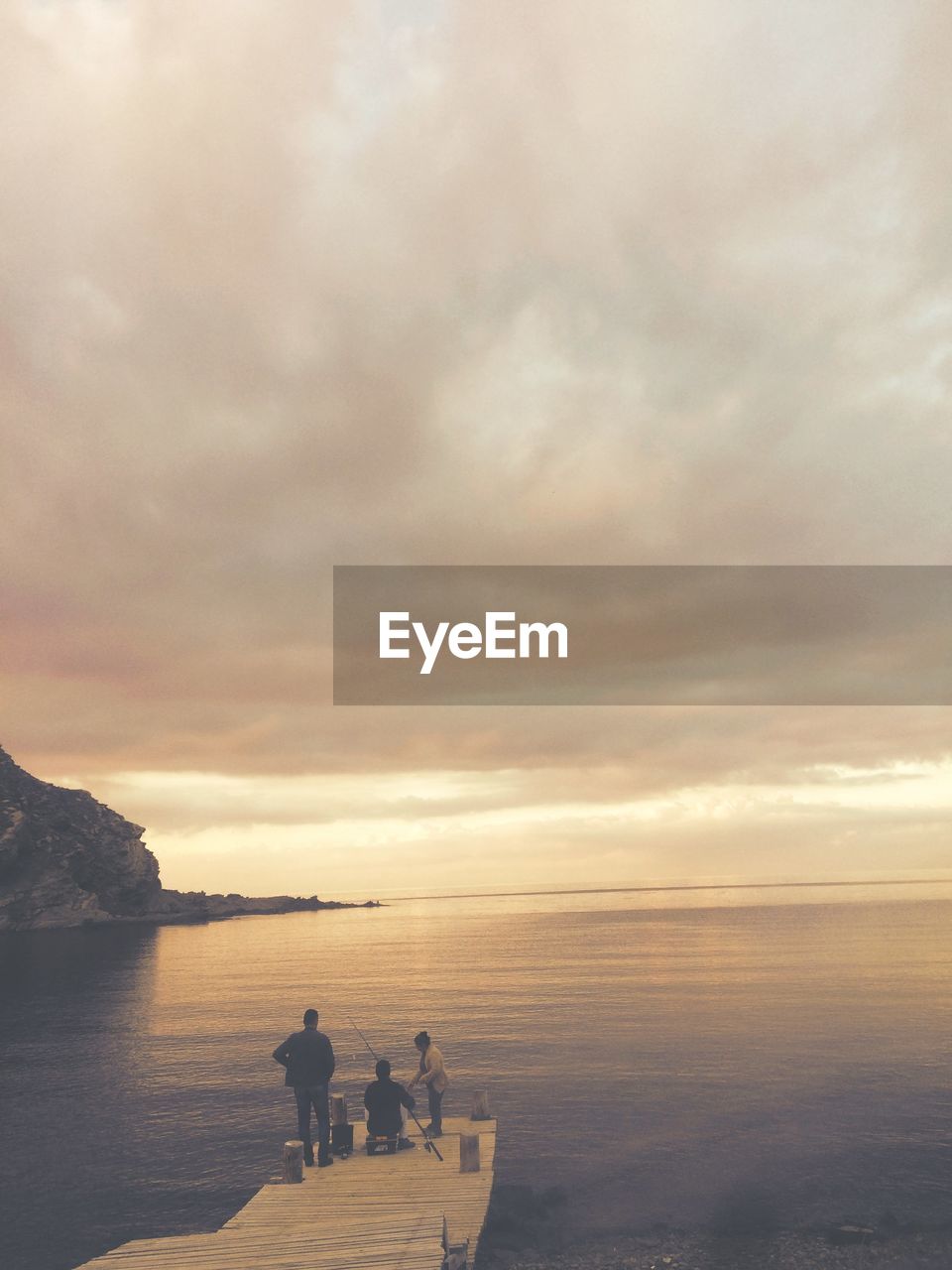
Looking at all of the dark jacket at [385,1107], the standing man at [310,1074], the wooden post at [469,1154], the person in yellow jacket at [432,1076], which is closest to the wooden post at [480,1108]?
the person in yellow jacket at [432,1076]

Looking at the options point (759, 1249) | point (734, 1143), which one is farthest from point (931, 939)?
point (759, 1249)

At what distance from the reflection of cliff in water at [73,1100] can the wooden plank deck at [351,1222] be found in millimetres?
6391

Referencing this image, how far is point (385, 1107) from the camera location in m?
21.0

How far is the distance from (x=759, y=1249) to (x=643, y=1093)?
15726 millimetres

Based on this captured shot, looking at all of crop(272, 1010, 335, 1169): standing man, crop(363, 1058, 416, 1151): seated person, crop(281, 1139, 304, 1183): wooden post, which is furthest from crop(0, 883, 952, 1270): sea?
crop(363, 1058, 416, 1151): seated person

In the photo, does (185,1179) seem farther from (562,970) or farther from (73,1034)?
(562,970)

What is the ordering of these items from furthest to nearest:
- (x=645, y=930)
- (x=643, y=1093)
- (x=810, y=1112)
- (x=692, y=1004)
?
(x=645, y=930) → (x=692, y=1004) → (x=643, y=1093) → (x=810, y=1112)

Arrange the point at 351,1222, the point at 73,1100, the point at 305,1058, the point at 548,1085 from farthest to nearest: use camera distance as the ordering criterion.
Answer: the point at 73,1100, the point at 548,1085, the point at 305,1058, the point at 351,1222

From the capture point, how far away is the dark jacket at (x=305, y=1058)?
19.7m

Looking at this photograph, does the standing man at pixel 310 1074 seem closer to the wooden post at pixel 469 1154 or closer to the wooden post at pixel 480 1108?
the wooden post at pixel 469 1154

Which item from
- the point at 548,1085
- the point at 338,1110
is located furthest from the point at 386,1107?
the point at 548,1085

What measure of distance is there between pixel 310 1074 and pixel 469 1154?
4174 mm

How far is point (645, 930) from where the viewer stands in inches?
6540

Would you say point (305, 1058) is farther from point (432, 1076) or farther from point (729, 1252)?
point (729, 1252)
